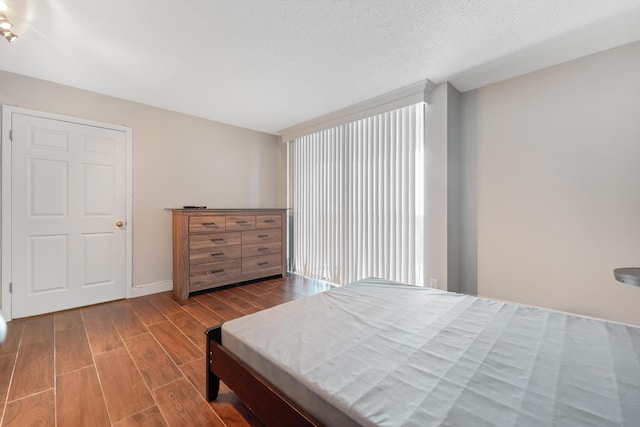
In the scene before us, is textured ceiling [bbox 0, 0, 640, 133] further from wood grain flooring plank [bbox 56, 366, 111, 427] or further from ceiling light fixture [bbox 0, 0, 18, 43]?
wood grain flooring plank [bbox 56, 366, 111, 427]

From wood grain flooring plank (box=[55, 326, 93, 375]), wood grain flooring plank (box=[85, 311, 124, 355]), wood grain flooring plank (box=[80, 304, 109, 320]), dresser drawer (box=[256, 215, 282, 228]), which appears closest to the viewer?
wood grain flooring plank (box=[55, 326, 93, 375])

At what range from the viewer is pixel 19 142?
260cm

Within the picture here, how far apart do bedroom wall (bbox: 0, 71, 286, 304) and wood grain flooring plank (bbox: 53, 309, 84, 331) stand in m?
0.61

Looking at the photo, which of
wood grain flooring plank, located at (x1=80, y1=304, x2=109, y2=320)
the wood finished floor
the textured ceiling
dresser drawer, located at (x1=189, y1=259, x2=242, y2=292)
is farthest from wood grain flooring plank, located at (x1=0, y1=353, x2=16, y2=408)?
the textured ceiling

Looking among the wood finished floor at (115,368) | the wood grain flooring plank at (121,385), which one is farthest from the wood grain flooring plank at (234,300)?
the wood grain flooring plank at (121,385)

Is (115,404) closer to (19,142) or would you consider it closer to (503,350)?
(503,350)

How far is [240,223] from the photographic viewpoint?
146 inches

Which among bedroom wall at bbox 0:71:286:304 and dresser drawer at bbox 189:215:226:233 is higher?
bedroom wall at bbox 0:71:286:304

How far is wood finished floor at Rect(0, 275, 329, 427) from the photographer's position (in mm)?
1388

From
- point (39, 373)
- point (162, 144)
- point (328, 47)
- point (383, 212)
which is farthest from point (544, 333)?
point (162, 144)

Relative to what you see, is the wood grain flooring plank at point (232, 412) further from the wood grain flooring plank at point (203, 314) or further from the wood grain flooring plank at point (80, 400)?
the wood grain flooring plank at point (203, 314)

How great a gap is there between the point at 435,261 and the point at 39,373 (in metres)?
3.27

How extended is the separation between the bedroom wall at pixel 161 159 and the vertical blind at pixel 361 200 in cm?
94

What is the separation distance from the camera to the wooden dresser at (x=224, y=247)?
323 cm
